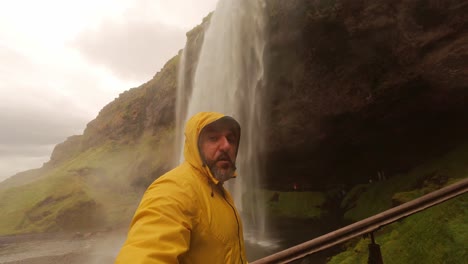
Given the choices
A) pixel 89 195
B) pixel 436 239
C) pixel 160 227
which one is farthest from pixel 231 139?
pixel 89 195

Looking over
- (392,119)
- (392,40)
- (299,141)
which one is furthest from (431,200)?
(299,141)

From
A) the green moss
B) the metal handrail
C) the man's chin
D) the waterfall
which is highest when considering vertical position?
the waterfall

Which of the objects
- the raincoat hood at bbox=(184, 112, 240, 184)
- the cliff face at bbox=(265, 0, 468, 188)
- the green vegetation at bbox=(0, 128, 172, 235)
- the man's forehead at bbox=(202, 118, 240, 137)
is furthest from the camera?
the green vegetation at bbox=(0, 128, 172, 235)

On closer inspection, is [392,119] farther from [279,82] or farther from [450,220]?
[450,220]

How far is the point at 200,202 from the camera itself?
6.77 feet

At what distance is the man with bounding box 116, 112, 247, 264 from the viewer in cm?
169

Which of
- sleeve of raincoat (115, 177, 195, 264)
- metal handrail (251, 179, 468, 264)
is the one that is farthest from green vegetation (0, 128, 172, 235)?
sleeve of raincoat (115, 177, 195, 264)

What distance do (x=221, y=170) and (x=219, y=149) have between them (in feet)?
0.59

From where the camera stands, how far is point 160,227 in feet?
5.68

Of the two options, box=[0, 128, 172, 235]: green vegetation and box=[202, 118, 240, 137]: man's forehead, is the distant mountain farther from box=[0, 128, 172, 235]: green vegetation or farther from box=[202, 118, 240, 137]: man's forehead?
box=[0, 128, 172, 235]: green vegetation

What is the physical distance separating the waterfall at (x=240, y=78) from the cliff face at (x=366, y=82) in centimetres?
111

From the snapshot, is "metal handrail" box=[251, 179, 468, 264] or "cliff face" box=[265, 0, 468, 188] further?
"cliff face" box=[265, 0, 468, 188]

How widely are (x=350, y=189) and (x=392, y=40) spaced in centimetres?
1213

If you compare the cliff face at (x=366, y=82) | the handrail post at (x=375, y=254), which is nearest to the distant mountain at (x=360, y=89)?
the cliff face at (x=366, y=82)
